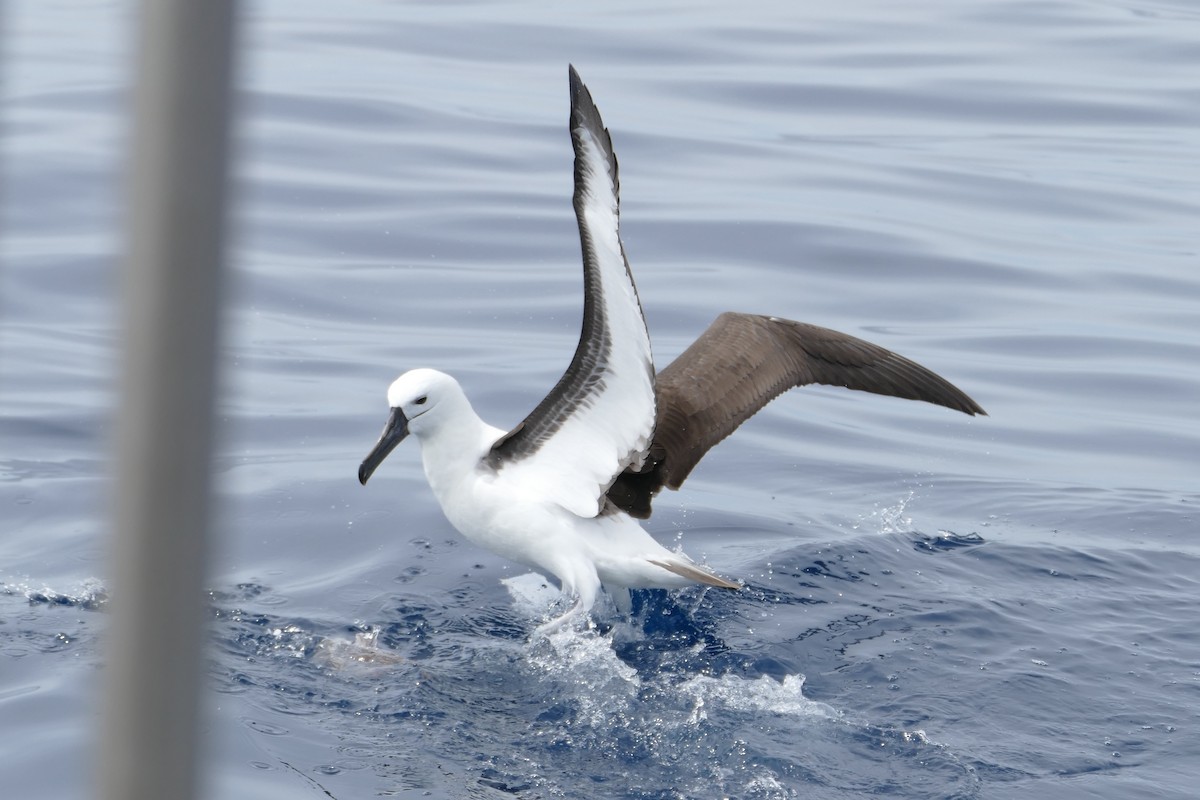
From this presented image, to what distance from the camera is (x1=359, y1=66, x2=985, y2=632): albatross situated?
653 cm

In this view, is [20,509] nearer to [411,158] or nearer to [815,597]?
[815,597]

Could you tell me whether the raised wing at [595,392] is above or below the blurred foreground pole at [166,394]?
below

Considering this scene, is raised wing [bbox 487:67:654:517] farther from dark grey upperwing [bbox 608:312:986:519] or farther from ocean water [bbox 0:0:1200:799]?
ocean water [bbox 0:0:1200:799]

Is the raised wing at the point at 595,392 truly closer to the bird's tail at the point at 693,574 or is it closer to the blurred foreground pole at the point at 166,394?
the bird's tail at the point at 693,574

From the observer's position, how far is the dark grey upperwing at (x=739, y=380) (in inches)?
300

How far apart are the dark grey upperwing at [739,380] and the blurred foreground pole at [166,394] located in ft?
21.1

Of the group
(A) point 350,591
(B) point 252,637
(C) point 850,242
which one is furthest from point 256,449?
(C) point 850,242

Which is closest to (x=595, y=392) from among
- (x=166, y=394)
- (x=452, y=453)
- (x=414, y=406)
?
(x=452, y=453)

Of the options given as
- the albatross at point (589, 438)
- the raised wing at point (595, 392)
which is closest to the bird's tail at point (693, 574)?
the albatross at point (589, 438)

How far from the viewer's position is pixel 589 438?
23.6 ft

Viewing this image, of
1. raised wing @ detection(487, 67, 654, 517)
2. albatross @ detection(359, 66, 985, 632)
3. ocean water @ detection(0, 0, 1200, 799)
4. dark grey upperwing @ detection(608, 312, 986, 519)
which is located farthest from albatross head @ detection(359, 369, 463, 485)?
dark grey upperwing @ detection(608, 312, 986, 519)

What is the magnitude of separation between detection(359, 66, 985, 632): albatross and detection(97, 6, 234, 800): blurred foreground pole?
5.37m

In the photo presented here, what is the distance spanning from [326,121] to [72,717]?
12525mm

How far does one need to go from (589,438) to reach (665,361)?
401 centimetres
